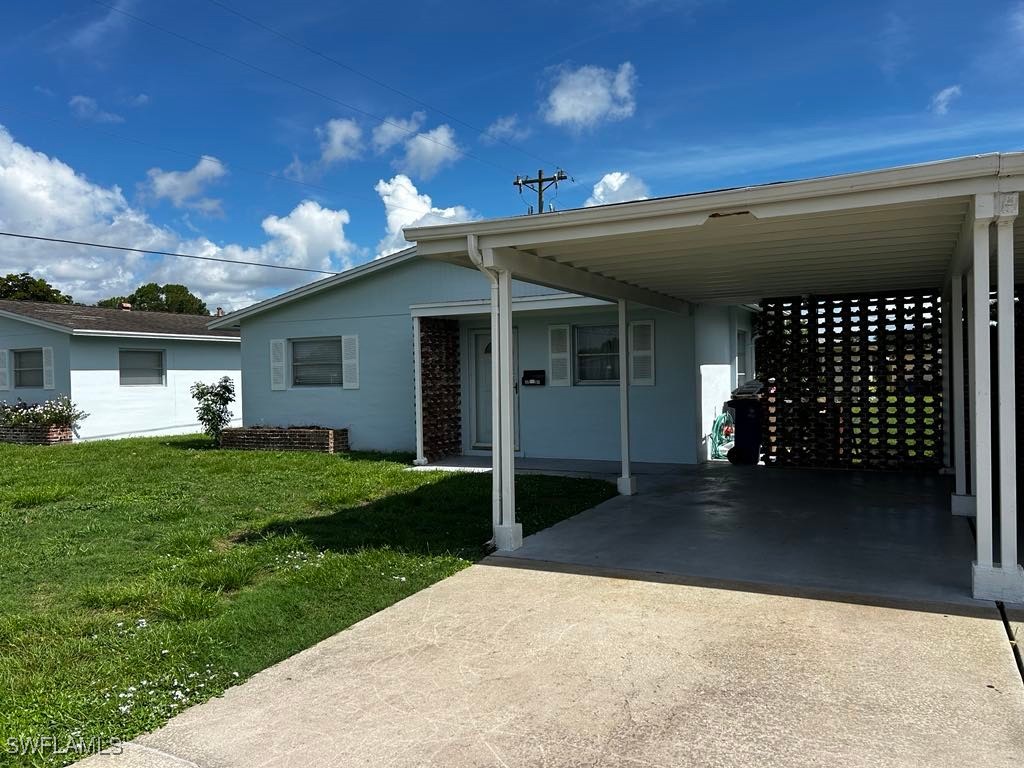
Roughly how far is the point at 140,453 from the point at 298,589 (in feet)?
32.1

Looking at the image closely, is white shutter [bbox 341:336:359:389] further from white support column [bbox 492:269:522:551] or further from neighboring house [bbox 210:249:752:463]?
white support column [bbox 492:269:522:551]

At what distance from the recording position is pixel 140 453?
43.5 ft

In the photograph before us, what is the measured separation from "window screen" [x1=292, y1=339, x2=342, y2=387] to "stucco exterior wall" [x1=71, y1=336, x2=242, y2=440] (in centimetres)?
Result: 576

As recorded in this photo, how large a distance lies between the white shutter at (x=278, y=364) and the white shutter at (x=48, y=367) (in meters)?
6.17

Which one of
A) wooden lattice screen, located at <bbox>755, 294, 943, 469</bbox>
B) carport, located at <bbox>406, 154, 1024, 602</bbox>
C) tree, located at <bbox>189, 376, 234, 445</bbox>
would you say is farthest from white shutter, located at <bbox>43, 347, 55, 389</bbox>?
wooden lattice screen, located at <bbox>755, 294, 943, 469</bbox>

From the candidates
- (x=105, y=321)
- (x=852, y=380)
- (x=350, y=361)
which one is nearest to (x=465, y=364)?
(x=350, y=361)

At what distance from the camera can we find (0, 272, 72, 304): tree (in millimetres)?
Answer: 38969

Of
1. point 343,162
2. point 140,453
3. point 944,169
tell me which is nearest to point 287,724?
point 944,169

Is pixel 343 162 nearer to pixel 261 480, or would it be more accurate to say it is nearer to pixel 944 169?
pixel 261 480

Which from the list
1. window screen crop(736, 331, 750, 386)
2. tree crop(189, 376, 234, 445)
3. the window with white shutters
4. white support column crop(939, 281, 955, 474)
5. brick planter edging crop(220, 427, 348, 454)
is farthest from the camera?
the window with white shutters

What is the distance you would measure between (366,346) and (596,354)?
4153mm

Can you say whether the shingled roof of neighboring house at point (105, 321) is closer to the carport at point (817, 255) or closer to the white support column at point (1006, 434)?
the carport at point (817, 255)

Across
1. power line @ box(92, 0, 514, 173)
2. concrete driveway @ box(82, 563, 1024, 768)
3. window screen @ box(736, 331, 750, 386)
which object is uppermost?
power line @ box(92, 0, 514, 173)

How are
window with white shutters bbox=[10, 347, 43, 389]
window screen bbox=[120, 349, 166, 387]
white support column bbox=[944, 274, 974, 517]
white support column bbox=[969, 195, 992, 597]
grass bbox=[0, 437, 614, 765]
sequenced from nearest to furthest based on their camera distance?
grass bbox=[0, 437, 614, 765], white support column bbox=[969, 195, 992, 597], white support column bbox=[944, 274, 974, 517], window with white shutters bbox=[10, 347, 43, 389], window screen bbox=[120, 349, 166, 387]
